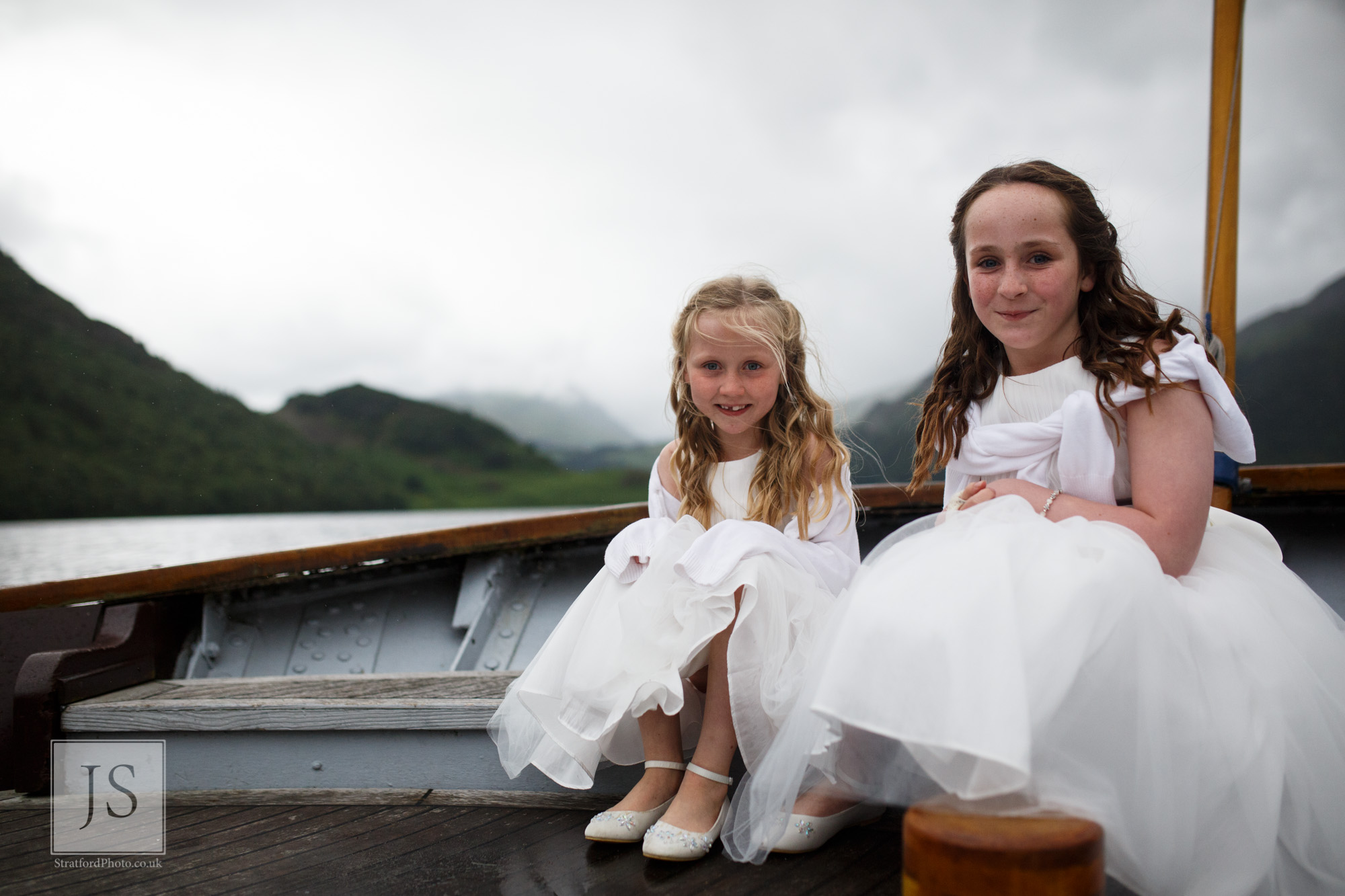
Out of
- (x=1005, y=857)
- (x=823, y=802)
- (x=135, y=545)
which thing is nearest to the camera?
(x=1005, y=857)

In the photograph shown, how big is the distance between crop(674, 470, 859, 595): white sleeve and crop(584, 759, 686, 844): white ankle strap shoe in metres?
0.41

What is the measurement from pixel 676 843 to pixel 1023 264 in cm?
112

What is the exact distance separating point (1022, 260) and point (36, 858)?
209 cm

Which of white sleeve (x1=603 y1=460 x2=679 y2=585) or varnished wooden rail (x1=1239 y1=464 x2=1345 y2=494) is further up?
varnished wooden rail (x1=1239 y1=464 x2=1345 y2=494)

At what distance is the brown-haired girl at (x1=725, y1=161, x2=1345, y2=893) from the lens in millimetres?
897

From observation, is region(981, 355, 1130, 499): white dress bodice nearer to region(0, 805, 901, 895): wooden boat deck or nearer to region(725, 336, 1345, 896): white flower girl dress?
region(725, 336, 1345, 896): white flower girl dress

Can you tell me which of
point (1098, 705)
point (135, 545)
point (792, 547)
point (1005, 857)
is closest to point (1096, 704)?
point (1098, 705)

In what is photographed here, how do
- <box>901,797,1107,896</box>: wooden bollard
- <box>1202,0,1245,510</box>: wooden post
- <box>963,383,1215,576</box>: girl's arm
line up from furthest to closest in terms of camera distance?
<box>1202,0,1245,510</box>: wooden post < <box>963,383,1215,576</box>: girl's arm < <box>901,797,1107,896</box>: wooden bollard

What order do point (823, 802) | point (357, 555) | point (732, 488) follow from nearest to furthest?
point (823, 802) < point (732, 488) < point (357, 555)

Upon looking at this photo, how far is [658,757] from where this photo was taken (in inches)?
57.7

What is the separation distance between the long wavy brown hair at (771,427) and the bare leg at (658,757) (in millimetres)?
444

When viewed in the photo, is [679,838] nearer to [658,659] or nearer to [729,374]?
[658,659]

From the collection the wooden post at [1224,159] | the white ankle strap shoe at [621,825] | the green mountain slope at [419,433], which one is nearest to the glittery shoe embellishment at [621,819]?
the white ankle strap shoe at [621,825]

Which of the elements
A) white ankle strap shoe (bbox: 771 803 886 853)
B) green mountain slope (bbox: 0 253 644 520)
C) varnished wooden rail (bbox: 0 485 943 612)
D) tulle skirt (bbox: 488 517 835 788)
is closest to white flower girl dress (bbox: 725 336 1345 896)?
white ankle strap shoe (bbox: 771 803 886 853)
